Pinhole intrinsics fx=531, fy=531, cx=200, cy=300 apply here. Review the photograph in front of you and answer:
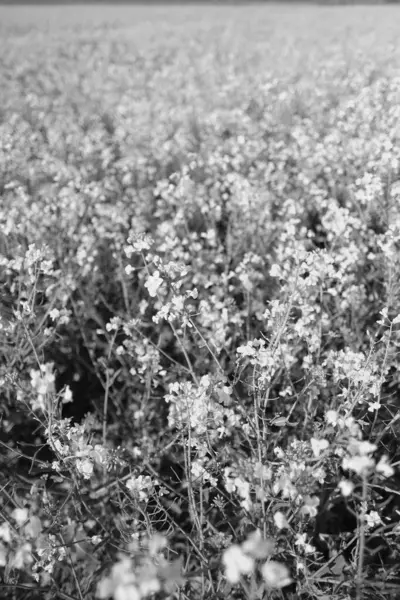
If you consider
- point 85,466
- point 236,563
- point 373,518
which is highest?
point 236,563

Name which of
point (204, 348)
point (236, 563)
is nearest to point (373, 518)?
point (236, 563)

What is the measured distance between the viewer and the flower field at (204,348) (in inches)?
76.2

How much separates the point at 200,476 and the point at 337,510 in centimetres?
107

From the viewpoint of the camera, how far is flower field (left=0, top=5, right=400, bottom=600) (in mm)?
1936

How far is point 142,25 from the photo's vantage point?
21.6m

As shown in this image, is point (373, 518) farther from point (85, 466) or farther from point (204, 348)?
point (204, 348)

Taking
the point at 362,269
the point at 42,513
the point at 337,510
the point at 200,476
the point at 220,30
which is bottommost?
the point at 337,510

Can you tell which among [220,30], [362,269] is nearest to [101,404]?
[362,269]

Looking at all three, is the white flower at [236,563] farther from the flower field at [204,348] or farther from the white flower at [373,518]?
the white flower at [373,518]

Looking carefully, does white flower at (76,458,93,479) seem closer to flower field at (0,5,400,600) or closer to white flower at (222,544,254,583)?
flower field at (0,5,400,600)

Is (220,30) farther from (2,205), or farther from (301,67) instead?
(2,205)

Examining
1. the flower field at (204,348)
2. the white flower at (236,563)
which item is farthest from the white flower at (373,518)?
the white flower at (236,563)

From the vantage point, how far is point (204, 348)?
3.04m

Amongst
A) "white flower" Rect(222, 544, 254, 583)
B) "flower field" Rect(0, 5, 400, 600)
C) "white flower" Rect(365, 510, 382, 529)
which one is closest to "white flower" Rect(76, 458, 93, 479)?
"flower field" Rect(0, 5, 400, 600)
